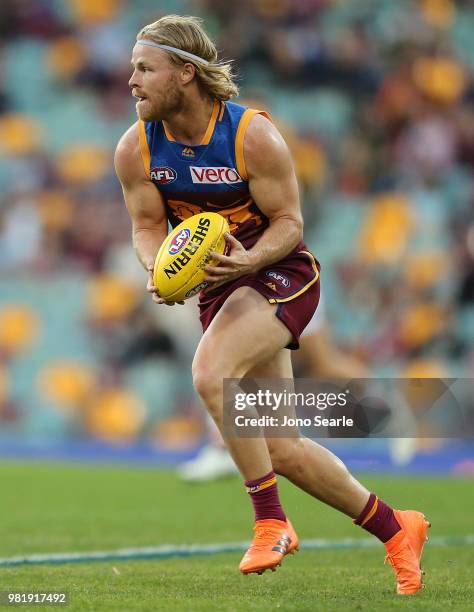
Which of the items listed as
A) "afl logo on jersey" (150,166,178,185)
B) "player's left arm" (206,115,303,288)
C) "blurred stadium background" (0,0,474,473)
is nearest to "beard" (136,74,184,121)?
"afl logo on jersey" (150,166,178,185)

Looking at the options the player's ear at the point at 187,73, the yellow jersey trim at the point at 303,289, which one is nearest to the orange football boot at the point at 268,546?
the yellow jersey trim at the point at 303,289

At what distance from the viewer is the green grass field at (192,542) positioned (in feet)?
16.7

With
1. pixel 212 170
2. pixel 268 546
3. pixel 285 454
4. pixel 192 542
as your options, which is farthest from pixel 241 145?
pixel 192 542

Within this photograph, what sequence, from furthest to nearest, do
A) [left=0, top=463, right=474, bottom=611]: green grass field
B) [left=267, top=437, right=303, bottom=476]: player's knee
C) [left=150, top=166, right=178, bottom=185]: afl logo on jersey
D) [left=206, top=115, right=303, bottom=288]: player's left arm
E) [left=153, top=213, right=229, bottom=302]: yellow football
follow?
[left=150, top=166, right=178, bottom=185]: afl logo on jersey, [left=267, top=437, right=303, bottom=476]: player's knee, [left=206, top=115, right=303, bottom=288]: player's left arm, [left=153, top=213, right=229, bottom=302]: yellow football, [left=0, top=463, right=474, bottom=611]: green grass field

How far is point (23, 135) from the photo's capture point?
18000 millimetres

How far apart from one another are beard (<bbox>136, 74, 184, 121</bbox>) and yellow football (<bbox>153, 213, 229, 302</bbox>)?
0.53 m

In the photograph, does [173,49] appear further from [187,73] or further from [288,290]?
[288,290]

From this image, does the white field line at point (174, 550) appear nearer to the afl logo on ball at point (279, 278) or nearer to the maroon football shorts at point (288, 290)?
the maroon football shorts at point (288, 290)

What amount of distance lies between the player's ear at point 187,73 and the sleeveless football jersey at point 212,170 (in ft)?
0.60

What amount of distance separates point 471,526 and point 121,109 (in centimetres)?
1080

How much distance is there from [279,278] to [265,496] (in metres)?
0.96

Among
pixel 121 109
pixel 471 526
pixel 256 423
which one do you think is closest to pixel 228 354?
pixel 256 423

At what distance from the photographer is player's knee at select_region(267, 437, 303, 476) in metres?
5.52

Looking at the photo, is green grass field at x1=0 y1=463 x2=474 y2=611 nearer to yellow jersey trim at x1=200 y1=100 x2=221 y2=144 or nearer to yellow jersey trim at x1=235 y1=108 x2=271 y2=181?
yellow jersey trim at x1=235 y1=108 x2=271 y2=181
